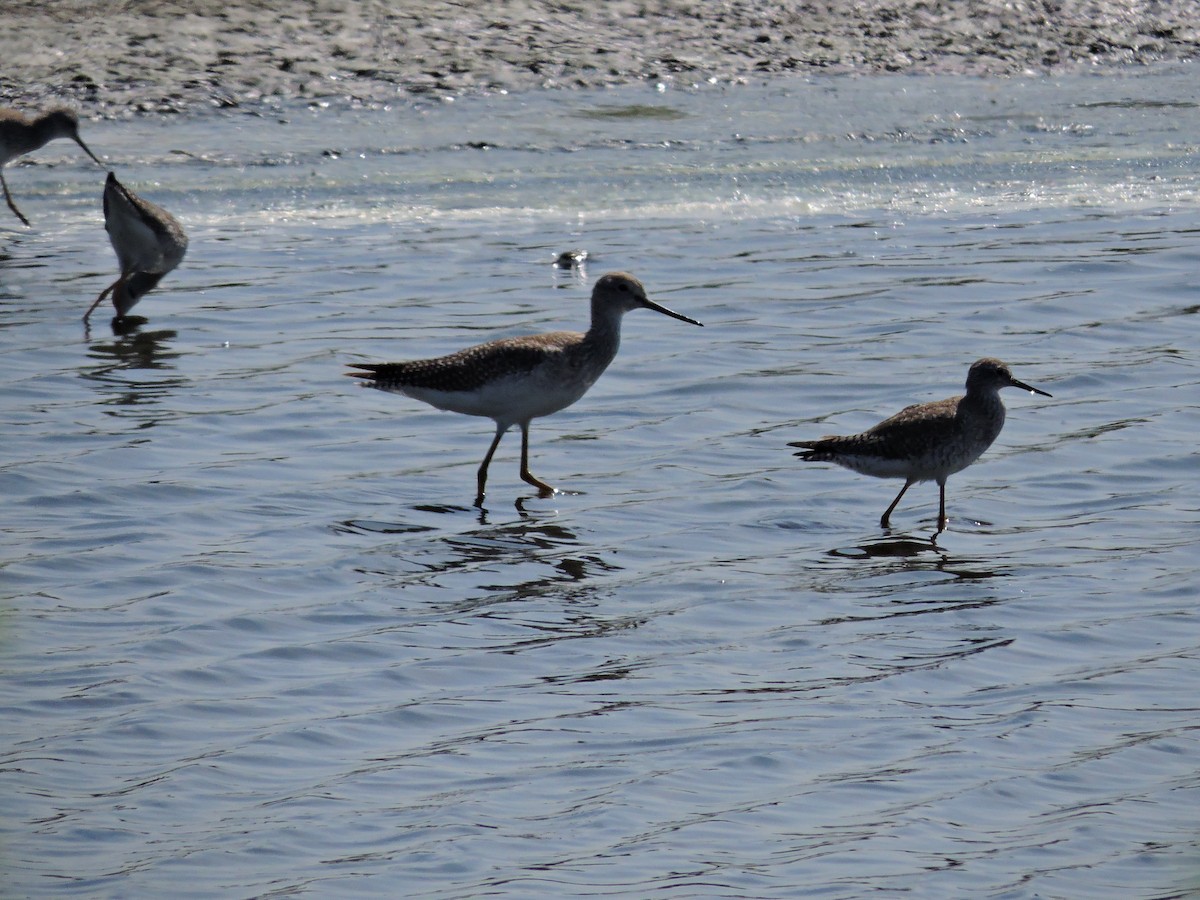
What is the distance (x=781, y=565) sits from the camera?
7.99m

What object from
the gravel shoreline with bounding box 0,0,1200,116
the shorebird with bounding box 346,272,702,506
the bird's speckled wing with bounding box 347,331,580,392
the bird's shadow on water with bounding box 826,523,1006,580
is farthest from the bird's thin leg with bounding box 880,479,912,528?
the gravel shoreline with bounding box 0,0,1200,116

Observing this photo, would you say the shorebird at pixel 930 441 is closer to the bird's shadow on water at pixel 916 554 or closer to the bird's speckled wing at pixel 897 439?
the bird's speckled wing at pixel 897 439

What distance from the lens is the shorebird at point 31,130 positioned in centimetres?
1435

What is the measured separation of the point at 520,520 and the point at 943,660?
262cm

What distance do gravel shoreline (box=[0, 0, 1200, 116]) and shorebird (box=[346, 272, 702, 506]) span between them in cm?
740

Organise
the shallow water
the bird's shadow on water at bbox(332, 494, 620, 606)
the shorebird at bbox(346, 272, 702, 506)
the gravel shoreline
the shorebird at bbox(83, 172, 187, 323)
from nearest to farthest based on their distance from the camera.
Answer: the shallow water → the bird's shadow on water at bbox(332, 494, 620, 606) → the shorebird at bbox(346, 272, 702, 506) → the shorebird at bbox(83, 172, 187, 323) → the gravel shoreline

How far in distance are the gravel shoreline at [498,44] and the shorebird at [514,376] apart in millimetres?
7399

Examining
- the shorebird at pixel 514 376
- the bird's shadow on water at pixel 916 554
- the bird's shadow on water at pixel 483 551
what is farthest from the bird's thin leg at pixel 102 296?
the bird's shadow on water at pixel 916 554

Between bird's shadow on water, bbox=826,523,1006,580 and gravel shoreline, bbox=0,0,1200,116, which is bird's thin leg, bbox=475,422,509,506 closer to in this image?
bird's shadow on water, bbox=826,523,1006,580

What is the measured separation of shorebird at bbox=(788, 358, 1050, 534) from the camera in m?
8.75

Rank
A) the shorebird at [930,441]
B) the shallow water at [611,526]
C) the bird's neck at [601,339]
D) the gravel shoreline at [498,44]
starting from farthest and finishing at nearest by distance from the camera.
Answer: the gravel shoreline at [498,44], the bird's neck at [601,339], the shorebird at [930,441], the shallow water at [611,526]

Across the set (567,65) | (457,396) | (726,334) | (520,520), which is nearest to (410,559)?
(520,520)

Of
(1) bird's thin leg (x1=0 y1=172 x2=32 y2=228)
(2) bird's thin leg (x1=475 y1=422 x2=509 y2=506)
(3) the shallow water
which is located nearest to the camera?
(3) the shallow water

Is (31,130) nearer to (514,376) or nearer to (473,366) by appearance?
(473,366)
